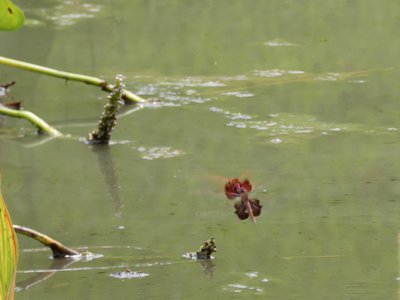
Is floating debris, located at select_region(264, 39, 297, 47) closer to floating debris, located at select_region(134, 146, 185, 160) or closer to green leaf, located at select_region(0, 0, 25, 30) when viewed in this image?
floating debris, located at select_region(134, 146, 185, 160)

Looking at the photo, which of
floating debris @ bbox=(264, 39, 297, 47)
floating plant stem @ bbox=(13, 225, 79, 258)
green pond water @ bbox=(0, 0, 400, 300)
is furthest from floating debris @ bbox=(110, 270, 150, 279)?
floating debris @ bbox=(264, 39, 297, 47)

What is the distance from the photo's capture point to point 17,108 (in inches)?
129

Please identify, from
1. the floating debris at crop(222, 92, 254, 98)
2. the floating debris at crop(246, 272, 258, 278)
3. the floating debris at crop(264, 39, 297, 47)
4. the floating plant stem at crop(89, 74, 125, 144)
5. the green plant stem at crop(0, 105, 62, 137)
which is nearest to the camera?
the floating debris at crop(246, 272, 258, 278)

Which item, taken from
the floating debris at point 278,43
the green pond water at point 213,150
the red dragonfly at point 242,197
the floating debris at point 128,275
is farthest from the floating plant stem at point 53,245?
the floating debris at point 278,43

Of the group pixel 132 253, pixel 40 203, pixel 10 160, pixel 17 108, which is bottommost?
pixel 132 253

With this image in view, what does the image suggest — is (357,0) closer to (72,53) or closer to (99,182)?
(72,53)

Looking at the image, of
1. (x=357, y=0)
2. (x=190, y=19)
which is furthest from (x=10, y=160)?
(x=357, y=0)

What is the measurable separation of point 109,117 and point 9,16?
4.65 feet

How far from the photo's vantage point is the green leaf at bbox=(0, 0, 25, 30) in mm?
1348

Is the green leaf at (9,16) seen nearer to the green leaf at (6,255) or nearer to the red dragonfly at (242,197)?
the green leaf at (6,255)

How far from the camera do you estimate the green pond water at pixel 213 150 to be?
1.98 metres

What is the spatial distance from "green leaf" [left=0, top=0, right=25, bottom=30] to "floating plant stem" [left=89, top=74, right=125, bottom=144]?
1148 mm

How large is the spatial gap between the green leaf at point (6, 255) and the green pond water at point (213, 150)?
83 cm

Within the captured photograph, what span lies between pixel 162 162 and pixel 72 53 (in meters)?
1.33
